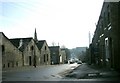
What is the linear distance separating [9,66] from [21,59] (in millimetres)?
7614

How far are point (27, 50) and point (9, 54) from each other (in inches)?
474

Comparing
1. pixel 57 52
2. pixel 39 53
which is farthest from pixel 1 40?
pixel 57 52

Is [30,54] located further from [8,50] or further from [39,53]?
[8,50]

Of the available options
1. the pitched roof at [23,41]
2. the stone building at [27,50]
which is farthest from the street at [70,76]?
the pitched roof at [23,41]

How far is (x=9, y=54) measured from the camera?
196ft

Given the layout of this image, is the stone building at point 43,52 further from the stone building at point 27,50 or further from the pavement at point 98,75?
the pavement at point 98,75

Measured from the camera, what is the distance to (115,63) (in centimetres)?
2730

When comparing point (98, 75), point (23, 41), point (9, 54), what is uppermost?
point (23, 41)

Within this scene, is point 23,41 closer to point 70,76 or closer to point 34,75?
point 34,75

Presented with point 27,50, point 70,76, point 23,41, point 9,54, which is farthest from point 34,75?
point 23,41

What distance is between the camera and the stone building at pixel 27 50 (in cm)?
6938

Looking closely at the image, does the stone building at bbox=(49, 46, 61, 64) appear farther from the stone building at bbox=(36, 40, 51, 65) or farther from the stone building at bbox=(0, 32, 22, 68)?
the stone building at bbox=(0, 32, 22, 68)

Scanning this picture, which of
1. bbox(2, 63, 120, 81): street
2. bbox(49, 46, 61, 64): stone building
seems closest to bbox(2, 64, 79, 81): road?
bbox(2, 63, 120, 81): street

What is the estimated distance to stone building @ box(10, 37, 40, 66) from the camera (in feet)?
228
